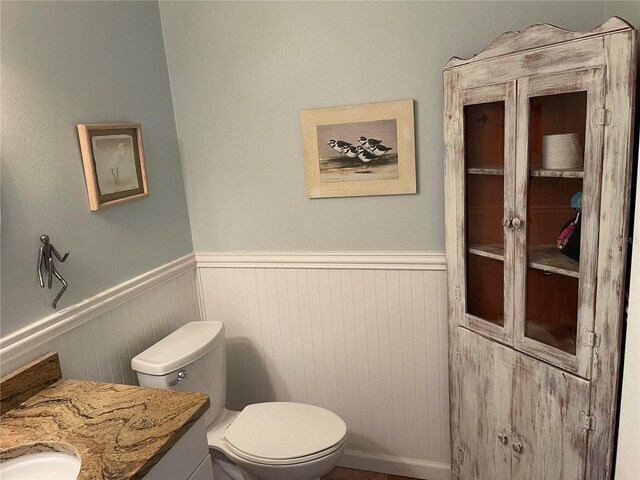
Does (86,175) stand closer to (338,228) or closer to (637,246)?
(338,228)

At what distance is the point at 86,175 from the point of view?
176 cm

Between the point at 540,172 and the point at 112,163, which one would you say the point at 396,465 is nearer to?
the point at 540,172

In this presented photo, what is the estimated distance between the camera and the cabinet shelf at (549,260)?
1.48 metres

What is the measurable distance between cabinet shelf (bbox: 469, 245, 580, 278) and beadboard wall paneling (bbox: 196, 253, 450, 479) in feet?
1.25

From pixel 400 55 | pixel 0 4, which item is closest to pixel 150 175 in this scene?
pixel 0 4

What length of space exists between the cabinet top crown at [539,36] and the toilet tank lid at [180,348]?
4.59ft

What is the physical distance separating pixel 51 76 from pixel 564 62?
5.12 ft

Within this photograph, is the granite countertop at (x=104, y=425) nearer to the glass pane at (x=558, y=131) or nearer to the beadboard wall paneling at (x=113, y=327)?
the beadboard wall paneling at (x=113, y=327)

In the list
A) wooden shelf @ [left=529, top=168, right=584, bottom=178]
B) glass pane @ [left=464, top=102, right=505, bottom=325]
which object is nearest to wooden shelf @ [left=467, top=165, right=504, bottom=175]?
glass pane @ [left=464, top=102, right=505, bottom=325]

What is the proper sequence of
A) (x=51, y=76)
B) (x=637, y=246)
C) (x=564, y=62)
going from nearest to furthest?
(x=637, y=246) < (x=564, y=62) < (x=51, y=76)

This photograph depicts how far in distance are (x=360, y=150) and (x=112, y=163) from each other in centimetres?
96

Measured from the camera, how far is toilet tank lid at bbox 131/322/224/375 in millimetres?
1826

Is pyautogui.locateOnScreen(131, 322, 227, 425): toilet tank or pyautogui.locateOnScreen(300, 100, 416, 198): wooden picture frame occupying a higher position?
pyautogui.locateOnScreen(300, 100, 416, 198): wooden picture frame

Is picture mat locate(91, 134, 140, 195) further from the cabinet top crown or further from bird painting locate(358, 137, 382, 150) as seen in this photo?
the cabinet top crown
